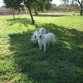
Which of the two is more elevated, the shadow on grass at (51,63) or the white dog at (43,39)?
the white dog at (43,39)

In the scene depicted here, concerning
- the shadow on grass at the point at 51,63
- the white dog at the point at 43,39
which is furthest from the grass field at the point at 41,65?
the white dog at the point at 43,39

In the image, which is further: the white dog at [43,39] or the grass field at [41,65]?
the white dog at [43,39]

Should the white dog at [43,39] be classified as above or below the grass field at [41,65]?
above

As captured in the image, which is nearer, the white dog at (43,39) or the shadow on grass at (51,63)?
the shadow on grass at (51,63)

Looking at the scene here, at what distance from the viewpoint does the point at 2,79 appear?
8.45m

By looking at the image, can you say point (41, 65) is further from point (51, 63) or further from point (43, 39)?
point (43, 39)

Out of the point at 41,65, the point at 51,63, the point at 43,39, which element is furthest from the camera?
the point at 43,39

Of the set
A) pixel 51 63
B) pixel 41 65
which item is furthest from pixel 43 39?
pixel 41 65

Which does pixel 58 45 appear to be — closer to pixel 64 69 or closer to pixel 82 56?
pixel 82 56

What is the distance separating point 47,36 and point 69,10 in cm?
8495

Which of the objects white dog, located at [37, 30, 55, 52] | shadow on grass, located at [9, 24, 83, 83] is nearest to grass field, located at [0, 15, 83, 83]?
shadow on grass, located at [9, 24, 83, 83]

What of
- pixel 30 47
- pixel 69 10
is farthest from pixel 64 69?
pixel 69 10

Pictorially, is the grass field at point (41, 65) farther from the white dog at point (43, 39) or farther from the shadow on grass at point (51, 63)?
the white dog at point (43, 39)

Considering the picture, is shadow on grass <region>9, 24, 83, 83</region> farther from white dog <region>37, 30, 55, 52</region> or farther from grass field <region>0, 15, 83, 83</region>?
white dog <region>37, 30, 55, 52</region>
